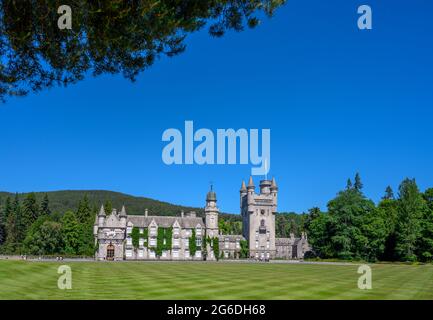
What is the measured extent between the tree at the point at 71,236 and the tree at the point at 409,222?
4992cm

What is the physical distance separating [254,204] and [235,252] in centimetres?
1048

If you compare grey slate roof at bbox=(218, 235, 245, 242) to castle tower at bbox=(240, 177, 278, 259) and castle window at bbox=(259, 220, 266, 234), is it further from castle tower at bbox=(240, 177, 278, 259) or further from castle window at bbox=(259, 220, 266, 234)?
castle window at bbox=(259, 220, 266, 234)

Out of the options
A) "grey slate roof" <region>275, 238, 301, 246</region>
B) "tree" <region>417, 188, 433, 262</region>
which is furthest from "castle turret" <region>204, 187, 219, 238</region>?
"tree" <region>417, 188, 433, 262</region>

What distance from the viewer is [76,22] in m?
11.2

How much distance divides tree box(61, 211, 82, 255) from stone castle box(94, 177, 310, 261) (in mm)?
3355

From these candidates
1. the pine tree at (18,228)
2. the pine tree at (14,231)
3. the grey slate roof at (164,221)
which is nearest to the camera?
the grey slate roof at (164,221)

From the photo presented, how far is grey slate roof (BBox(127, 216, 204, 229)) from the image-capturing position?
271ft

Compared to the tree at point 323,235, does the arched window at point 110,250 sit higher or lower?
lower

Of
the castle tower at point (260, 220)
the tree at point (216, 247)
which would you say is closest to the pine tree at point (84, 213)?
the tree at point (216, 247)

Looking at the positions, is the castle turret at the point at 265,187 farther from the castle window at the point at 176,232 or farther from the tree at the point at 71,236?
the tree at the point at 71,236

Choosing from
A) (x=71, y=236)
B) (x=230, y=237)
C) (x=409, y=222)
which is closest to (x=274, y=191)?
(x=230, y=237)

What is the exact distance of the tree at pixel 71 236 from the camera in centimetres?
7694

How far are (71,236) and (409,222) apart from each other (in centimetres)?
5211

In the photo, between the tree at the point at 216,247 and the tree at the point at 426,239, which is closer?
the tree at the point at 426,239
